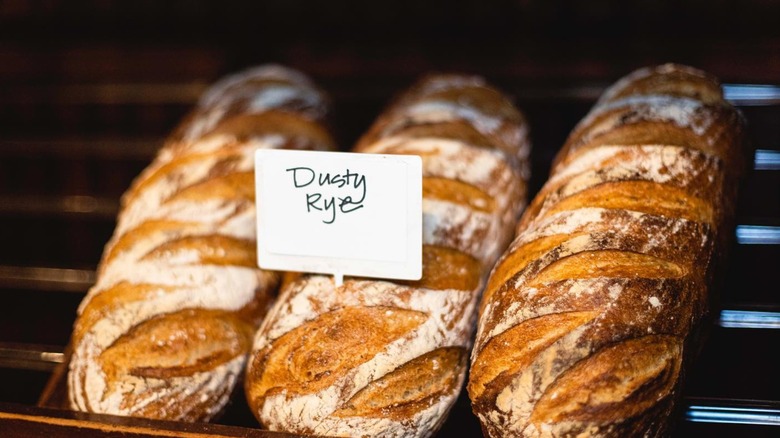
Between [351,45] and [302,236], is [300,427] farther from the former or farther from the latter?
[351,45]

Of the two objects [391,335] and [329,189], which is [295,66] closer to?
[329,189]

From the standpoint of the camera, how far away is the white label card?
1.33 m

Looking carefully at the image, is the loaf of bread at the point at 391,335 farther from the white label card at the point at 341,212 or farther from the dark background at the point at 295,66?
the dark background at the point at 295,66

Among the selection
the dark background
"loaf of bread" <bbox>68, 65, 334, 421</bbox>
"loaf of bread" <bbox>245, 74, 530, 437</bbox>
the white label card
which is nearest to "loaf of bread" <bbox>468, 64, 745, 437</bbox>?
"loaf of bread" <bbox>245, 74, 530, 437</bbox>

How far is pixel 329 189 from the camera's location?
1362mm

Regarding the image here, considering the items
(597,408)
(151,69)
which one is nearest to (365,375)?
(597,408)

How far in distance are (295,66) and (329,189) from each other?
136cm

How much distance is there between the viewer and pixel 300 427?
1.35 metres

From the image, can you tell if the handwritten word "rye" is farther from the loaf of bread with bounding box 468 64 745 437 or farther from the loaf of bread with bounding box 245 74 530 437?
the loaf of bread with bounding box 468 64 745 437

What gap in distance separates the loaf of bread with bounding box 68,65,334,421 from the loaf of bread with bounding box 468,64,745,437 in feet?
1.65

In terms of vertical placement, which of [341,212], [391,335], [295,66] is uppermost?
[295,66]

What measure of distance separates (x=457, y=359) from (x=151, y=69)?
70.4 inches

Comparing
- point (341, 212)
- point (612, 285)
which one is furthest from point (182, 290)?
point (612, 285)

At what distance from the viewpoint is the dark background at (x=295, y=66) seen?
2154 millimetres
